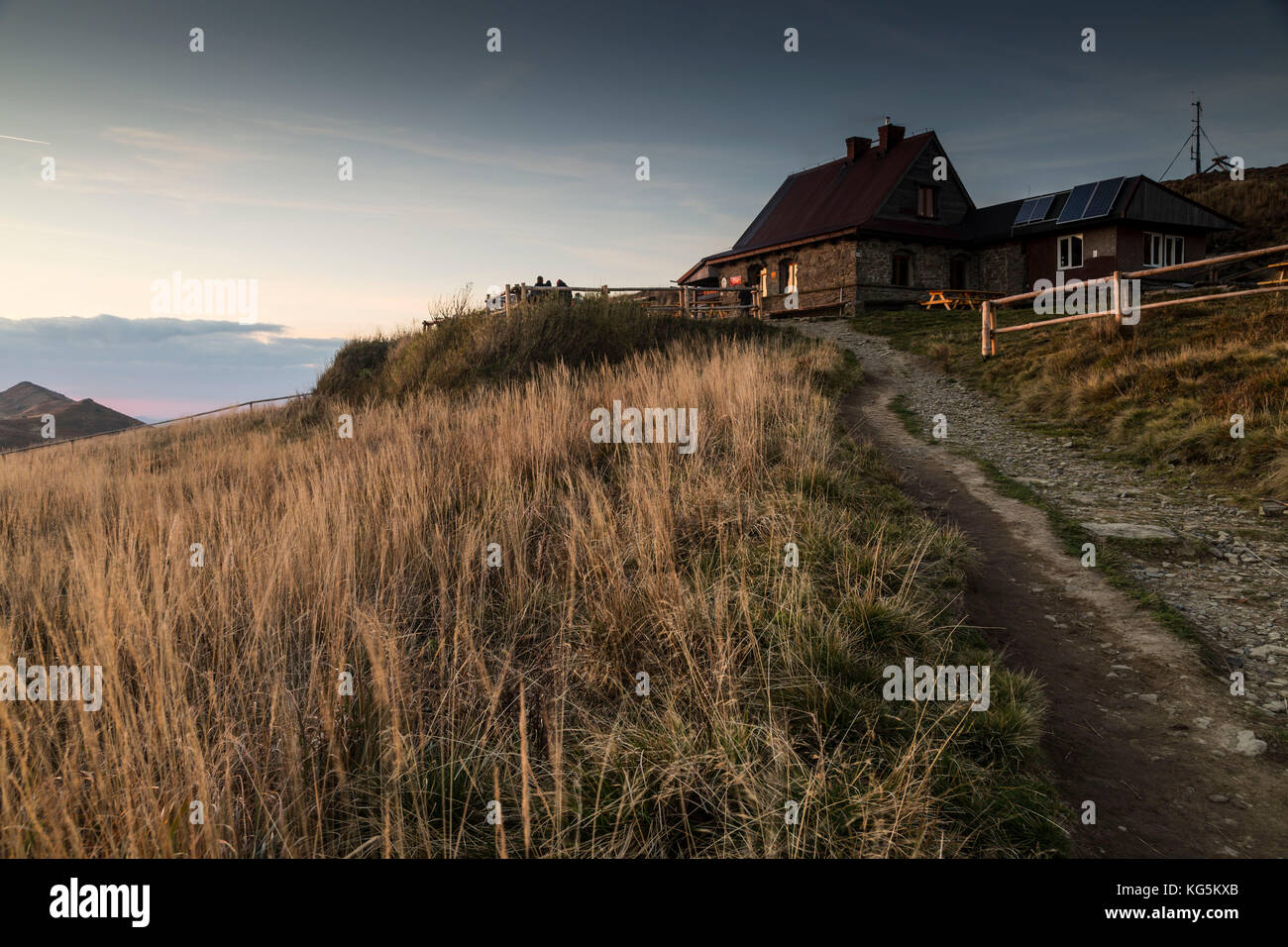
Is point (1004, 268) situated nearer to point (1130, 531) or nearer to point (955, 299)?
point (955, 299)

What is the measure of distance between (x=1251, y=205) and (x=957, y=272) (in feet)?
58.3

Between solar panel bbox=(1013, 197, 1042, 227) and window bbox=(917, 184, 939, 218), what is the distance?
10.6 feet

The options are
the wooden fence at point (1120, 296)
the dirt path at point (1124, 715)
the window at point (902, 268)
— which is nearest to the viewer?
the dirt path at point (1124, 715)

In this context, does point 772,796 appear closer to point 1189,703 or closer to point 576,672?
point 576,672

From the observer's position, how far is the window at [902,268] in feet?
94.4

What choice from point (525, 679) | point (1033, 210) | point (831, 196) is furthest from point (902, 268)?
point (525, 679)

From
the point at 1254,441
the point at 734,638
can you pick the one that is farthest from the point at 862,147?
the point at 734,638

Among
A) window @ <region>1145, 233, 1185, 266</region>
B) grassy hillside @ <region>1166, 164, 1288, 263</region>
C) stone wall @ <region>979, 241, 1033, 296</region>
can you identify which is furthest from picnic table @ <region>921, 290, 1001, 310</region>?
grassy hillside @ <region>1166, 164, 1288, 263</region>

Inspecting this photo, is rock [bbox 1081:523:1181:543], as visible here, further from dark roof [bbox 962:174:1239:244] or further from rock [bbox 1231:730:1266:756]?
dark roof [bbox 962:174:1239:244]

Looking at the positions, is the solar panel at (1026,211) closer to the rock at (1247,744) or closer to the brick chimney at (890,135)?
the brick chimney at (890,135)

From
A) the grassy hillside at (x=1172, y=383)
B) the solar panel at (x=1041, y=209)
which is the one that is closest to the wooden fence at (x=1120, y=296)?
the grassy hillside at (x=1172, y=383)

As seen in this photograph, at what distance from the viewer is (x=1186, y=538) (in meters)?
5.49
